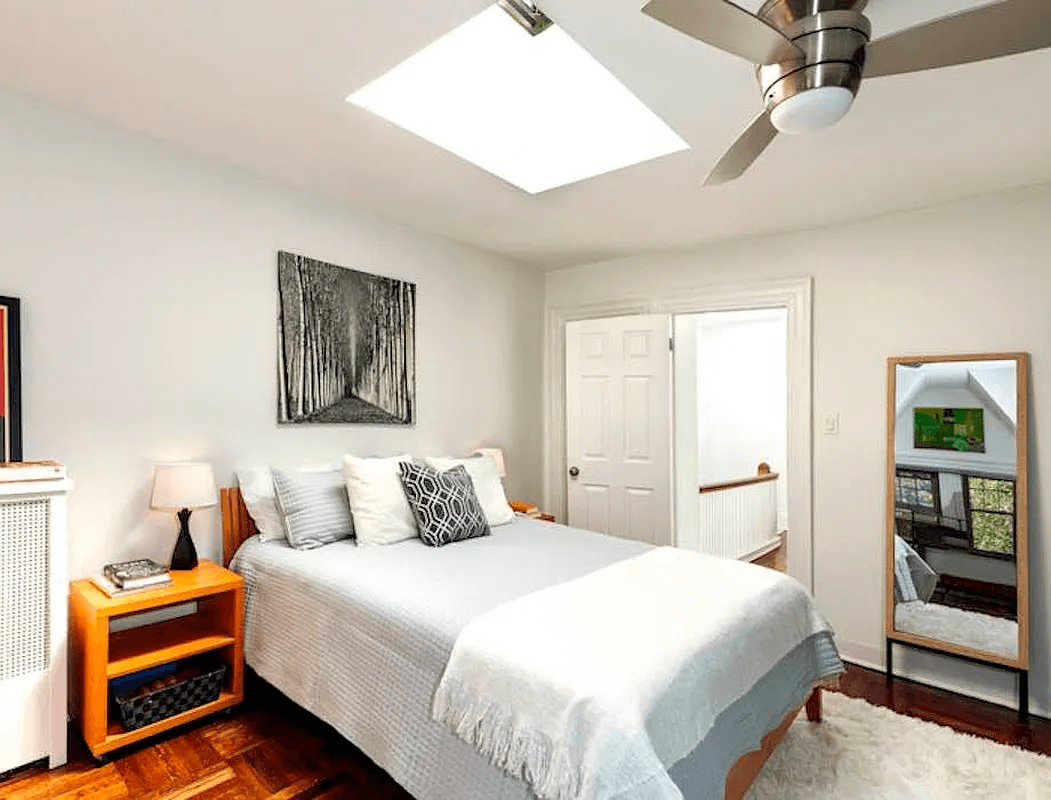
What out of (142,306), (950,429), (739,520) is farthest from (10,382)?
(739,520)

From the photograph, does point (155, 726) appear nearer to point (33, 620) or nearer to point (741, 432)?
point (33, 620)

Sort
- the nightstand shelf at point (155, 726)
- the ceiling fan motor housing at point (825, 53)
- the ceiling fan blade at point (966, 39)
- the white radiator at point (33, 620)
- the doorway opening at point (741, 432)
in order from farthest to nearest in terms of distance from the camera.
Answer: the doorway opening at point (741, 432)
the nightstand shelf at point (155, 726)
the white radiator at point (33, 620)
the ceiling fan motor housing at point (825, 53)
the ceiling fan blade at point (966, 39)

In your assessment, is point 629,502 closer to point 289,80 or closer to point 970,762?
point 970,762

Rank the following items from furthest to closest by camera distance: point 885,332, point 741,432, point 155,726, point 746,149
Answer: point 741,432 → point 885,332 → point 155,726 → point 746,149

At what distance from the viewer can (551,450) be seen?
14.5 feet

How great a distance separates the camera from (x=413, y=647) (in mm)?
1746

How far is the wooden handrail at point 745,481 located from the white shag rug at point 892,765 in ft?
7.19

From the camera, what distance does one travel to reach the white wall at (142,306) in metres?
2.15

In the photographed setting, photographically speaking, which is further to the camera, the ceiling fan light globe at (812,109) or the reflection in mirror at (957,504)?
the reflection in mirror at (957,504)

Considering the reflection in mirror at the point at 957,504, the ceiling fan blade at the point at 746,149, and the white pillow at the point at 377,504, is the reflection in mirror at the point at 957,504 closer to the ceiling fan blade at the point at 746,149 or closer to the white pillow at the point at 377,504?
the ceiling fan blade at the point at 746,149

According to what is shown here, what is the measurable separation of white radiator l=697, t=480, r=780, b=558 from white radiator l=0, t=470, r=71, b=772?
3575 mm

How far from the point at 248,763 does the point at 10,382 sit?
1.60 metres

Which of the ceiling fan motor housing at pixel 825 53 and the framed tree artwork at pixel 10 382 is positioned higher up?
the ceiling fan motor housing at pixel 825 53

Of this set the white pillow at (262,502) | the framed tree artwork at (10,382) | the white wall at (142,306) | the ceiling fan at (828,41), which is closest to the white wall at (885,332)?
the ceiling fan at (828,41)
